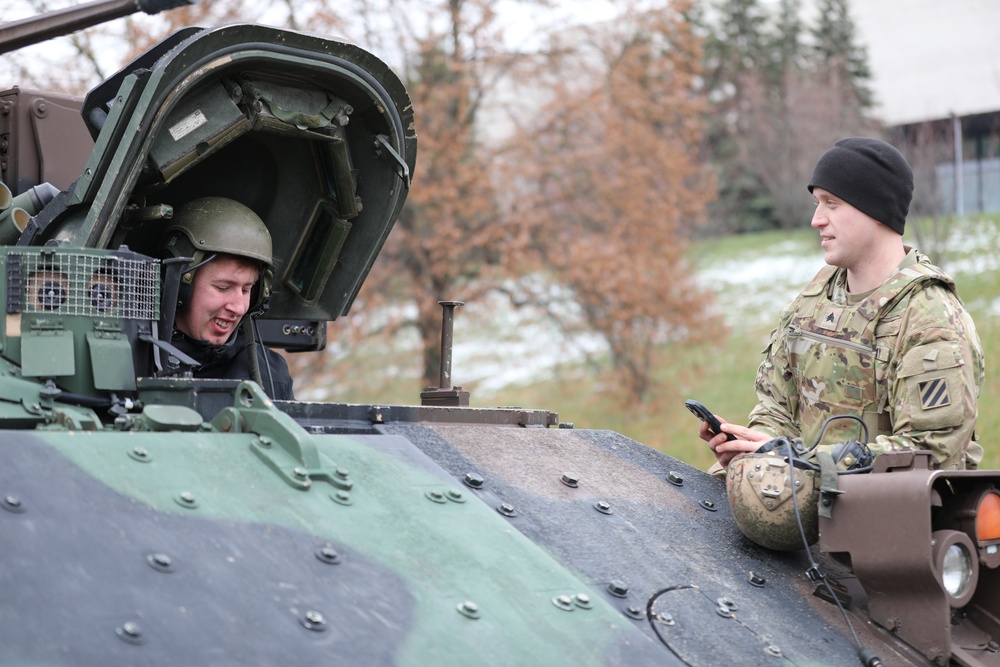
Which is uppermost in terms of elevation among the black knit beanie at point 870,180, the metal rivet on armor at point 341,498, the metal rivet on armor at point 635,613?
the black knit beanie at point 870,180

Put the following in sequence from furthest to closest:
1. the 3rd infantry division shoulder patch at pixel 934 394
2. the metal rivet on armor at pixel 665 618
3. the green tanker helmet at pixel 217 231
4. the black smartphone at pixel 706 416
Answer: the green tanker helmet at pixel 217 231, the black smartphone at pixel 706 416, the 3rd infantry division shoulder patch at pixel 934 394, the metal rivet on armor at pixel 665 618

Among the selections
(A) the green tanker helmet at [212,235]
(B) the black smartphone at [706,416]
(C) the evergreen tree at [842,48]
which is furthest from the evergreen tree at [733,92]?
(B) the black smartphone at [706,416]

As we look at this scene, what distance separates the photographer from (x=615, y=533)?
3055mm

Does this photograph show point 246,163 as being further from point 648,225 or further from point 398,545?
point 648,225

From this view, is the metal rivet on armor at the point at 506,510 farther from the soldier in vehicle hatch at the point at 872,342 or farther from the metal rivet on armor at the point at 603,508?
the soldier in vehicle hatch at the point at 872,342

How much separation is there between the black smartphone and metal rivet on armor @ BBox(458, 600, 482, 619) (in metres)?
1.10

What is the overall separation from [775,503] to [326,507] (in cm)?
114

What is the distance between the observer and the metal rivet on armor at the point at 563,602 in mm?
2602

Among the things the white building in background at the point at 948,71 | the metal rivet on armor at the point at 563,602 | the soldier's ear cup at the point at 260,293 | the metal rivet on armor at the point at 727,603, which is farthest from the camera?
the white building in background at the point at 948,71

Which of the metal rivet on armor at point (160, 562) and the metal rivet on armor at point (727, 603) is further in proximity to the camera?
the metal rivet on armor at point (727, 603)

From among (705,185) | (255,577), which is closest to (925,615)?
(255,577)

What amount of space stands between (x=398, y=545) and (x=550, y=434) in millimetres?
1053

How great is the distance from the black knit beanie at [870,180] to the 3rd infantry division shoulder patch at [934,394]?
50 centimetres

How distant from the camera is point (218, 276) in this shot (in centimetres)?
421
